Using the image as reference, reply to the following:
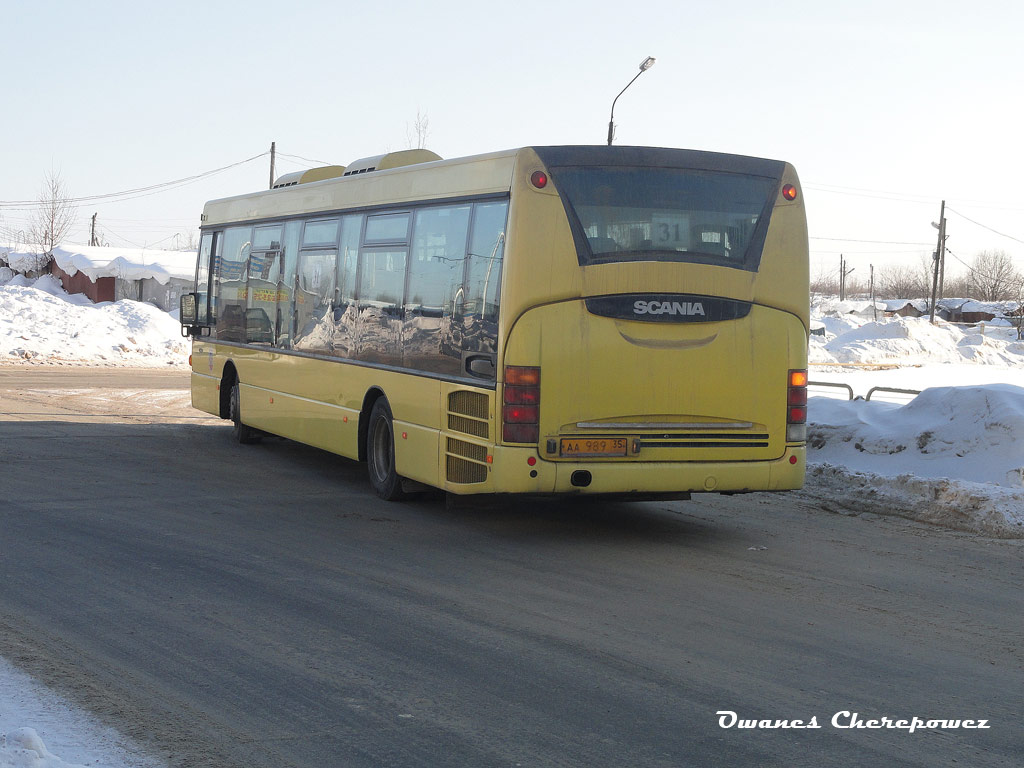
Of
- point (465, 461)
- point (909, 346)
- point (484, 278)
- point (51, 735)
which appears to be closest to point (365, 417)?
point (465, 461)

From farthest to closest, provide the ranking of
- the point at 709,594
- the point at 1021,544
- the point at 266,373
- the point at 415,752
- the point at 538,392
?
1. the point at 266,373
2. the point at 1021,544
3. the point at 538,392
4. the point at 709,594
5. the point at 415,752

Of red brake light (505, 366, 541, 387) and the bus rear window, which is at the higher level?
the bus rear window

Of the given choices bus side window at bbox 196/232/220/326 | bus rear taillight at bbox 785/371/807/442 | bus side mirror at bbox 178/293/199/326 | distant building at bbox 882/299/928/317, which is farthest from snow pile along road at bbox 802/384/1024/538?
distant building at bbox 882/299/928/317

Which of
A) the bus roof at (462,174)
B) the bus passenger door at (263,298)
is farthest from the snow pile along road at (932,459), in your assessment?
the bus passenger door at (263,298)

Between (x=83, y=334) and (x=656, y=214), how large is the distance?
100 ft

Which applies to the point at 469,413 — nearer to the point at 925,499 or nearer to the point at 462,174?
the point at 462,174

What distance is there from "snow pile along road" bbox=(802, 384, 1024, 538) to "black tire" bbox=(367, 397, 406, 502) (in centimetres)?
452

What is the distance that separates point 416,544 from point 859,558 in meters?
3.51

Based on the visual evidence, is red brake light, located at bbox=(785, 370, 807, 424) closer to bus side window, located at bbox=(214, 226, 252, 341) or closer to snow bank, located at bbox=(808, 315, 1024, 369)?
bus side window, located at bbox=(214, 226, 252, 341)

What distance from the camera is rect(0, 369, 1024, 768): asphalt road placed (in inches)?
206

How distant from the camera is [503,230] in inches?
390

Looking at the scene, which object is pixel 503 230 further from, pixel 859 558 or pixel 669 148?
pixel 859 558

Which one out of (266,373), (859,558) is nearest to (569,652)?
(859,558)

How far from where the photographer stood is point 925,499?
40.8 feet
